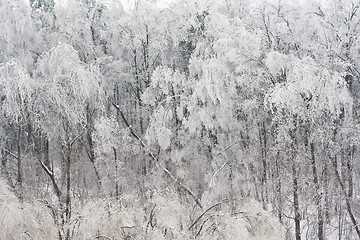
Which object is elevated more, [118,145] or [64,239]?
[118,145]

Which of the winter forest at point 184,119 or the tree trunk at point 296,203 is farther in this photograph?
the tree trunk at point 296,203

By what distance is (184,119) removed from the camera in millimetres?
10867

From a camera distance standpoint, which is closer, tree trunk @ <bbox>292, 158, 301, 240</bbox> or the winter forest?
the winter forest

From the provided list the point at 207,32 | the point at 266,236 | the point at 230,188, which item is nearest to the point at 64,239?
the point at 266,236

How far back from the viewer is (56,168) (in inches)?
547

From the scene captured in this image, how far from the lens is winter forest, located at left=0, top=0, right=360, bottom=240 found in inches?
266

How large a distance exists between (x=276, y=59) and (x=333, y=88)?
1.60 meters

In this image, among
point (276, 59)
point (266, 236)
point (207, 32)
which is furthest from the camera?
point (207, 32)

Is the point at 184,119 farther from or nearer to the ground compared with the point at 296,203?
farther from the ground

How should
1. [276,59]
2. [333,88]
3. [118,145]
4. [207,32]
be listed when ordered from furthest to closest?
[118,145] → [207,32] → [276,59] → [333,88]

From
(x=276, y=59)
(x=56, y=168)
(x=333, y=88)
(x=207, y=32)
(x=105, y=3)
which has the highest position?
(x=105, y=3)

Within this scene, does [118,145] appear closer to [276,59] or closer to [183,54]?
[183,54]

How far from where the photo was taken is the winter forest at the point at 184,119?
677 centimetres

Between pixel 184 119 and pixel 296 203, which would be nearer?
pixel 296 203
